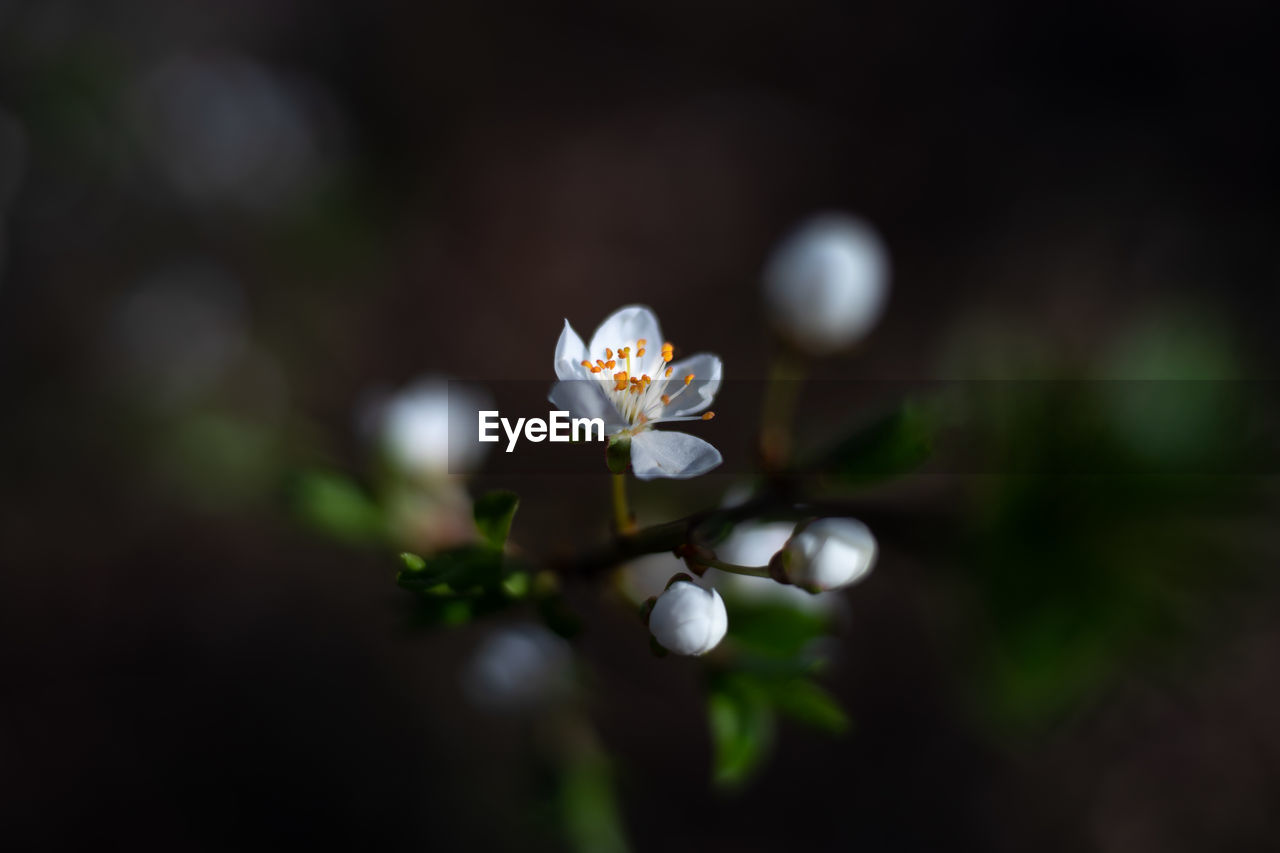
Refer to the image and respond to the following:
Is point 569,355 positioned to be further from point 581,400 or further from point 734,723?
point 734,723

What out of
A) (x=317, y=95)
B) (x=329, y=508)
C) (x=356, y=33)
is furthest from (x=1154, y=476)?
(x=356, y=33)

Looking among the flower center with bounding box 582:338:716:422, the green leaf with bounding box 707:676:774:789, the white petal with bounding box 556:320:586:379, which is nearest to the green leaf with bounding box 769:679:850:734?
the green leaf with bounding box 707:676:774:789

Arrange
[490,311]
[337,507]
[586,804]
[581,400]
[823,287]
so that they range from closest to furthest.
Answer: [581,400] < [337,507] < [823,287] < [586,804] < [490,311]

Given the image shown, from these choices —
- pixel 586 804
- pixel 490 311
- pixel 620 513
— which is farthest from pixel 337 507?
pixel 490 311

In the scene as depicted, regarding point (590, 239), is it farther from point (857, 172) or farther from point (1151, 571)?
point (1151, 571)

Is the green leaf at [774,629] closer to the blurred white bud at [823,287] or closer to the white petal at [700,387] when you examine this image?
the white petal at [700,387]

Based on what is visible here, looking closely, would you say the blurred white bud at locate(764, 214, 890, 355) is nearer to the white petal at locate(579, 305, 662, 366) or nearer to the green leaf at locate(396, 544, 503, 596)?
the white petal at locate(579, 305, 662, 366)
